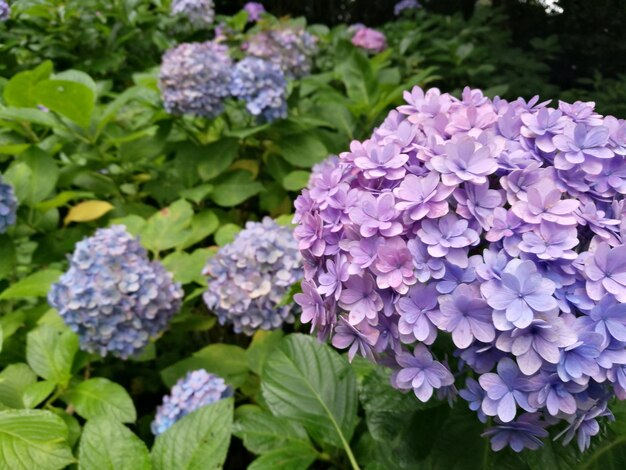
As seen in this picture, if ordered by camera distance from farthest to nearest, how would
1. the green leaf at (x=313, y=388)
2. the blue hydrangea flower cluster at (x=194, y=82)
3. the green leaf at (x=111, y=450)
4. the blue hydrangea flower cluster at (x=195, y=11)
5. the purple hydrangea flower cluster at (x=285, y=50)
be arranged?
the blue hydrangea flower cluster at (x=195, y=11) → the purple hydrangea flower cluster at (x=285, y=50) → the blue hydrangea flower cluster at (x=194, y=82) → the green leaf at (x=313, y=388) → the green leaf at (x=111, y=450)

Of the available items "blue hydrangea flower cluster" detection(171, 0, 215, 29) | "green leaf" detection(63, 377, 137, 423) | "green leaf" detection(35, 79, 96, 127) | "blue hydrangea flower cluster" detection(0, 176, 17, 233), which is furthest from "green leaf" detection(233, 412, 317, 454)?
"blue hydrangea flower cluster" detection(171, 0, 215, 29)

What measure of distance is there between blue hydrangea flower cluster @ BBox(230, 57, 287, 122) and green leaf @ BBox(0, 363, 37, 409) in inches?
40.2

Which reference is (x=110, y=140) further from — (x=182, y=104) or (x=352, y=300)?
(x=352, y=300)

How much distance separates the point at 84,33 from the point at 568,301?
2793 millimetres

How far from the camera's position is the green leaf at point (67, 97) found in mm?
1697

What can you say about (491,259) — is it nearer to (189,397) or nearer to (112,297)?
(189,397)

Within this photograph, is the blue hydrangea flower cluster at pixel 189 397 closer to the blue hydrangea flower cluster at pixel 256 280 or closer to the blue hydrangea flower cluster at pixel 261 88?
the blue hydrangea flower cluster at pixel 256 280

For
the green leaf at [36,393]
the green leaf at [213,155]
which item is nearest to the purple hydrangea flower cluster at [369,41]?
the green leaf at [213,155]

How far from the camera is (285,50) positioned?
2.66 meters

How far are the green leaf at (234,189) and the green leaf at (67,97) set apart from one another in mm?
457

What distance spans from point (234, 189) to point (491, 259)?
1.42 meters

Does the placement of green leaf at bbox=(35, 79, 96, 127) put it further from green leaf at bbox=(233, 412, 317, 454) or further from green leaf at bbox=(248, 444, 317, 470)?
green leaf at bbox=(248, 444, 317, 470)

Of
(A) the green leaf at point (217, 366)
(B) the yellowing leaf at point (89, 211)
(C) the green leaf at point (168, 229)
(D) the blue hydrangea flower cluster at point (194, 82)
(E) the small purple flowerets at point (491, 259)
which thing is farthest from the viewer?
(D) the blue hydrangea flower cluster at point (194, 82)

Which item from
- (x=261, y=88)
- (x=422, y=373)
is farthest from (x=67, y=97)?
(x=422, y=373)
